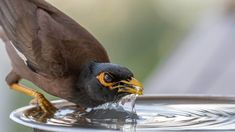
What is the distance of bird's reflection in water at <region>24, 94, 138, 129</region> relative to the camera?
2.49 meters

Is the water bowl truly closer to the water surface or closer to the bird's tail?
the water surface

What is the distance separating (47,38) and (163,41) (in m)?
5.58

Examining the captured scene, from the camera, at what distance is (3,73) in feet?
23.8

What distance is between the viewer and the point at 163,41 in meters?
9.05

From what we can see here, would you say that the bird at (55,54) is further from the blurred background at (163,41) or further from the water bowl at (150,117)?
the blurred background at (163,41)

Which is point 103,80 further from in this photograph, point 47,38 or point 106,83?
point 47,38

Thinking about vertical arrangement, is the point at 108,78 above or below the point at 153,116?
above

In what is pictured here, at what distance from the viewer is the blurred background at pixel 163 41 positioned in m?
5.95

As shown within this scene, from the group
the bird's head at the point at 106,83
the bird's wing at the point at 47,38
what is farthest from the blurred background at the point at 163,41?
the bird's head at the point at 106,83

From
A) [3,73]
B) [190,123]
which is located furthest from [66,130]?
[3,73]

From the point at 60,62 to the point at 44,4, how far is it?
468 millimetres

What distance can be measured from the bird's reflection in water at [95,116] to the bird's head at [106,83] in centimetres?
4

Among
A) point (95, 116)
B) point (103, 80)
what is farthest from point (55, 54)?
point (95, 116)

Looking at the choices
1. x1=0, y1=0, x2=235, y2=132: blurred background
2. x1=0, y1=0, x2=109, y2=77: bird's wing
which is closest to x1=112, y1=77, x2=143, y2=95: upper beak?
x1=0, y1=0, x2=109, y2=77: bird's wing
